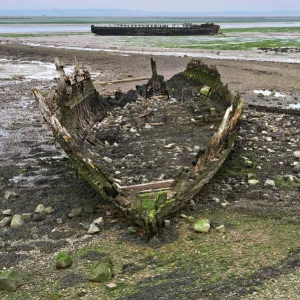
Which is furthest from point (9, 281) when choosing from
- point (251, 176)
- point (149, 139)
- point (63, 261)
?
point (149, 139)

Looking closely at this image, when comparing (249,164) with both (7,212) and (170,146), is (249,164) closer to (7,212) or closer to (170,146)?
(170,146)

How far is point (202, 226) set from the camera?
6754mm

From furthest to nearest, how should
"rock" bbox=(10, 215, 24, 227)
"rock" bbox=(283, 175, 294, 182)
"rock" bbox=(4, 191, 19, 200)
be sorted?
"rock" bbox=(283, 175, 294, 182), "rock" bbox=(4, 191, 19, 200), "rock" bbox=(10, 215, 24, 227)

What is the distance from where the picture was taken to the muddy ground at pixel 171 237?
17.5 ft

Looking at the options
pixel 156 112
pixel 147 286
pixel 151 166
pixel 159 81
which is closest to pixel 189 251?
pixel 147 286

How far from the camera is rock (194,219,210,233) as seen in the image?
6707 mm

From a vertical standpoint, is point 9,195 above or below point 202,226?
below

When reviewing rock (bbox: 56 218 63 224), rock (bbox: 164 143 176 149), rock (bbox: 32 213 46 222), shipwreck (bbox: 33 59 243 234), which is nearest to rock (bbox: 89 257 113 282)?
shipwreck (bbox: 33 59 243 234)

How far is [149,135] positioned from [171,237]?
6.31 meters

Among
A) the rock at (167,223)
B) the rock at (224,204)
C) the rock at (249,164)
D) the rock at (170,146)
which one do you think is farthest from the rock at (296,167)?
the rock at (167,223)

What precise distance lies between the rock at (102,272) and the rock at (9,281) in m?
0.91

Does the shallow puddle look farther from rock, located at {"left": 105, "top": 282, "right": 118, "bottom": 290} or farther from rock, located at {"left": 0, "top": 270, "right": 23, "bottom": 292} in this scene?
rock, located at {"left": 105, "top": 282, "right": 118, "bottom": 290}

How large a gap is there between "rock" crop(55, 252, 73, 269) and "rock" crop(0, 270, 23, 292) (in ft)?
1.79

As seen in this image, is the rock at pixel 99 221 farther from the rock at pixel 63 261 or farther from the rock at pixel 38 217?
the rock at pixel 63 261
